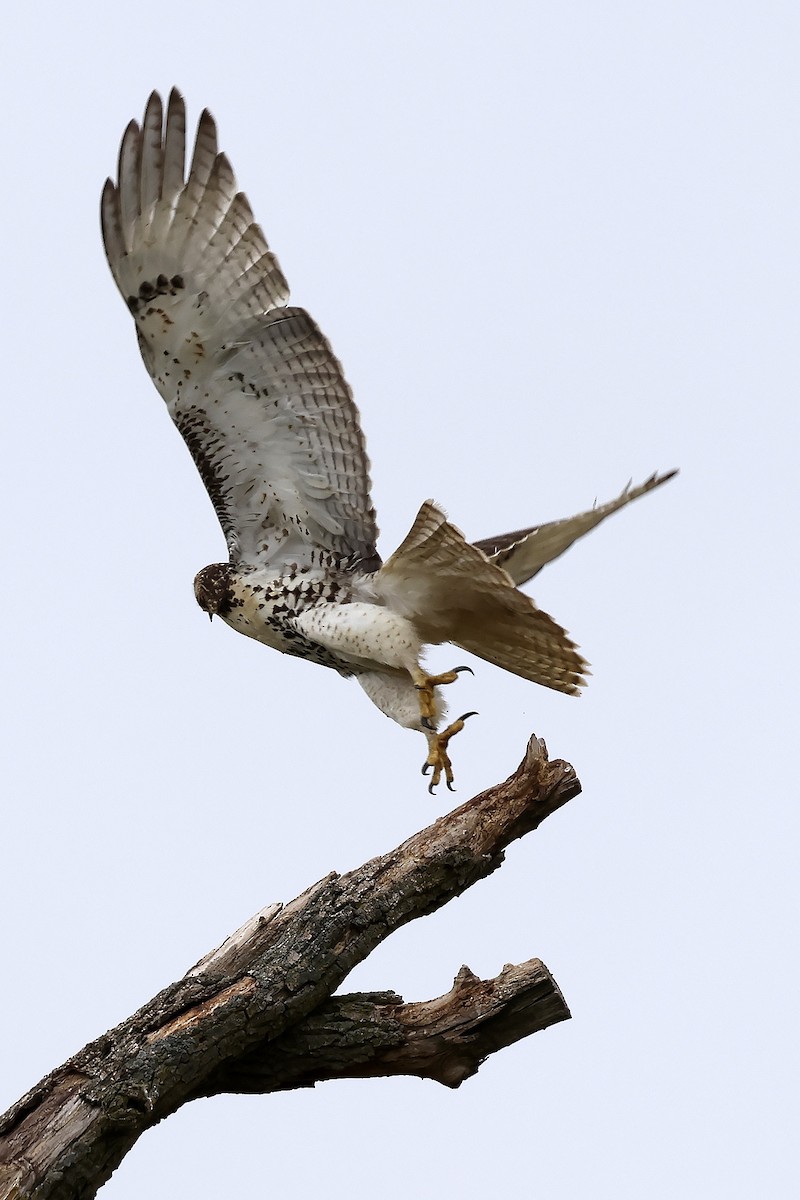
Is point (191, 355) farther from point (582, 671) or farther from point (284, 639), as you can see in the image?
point (582, 671)

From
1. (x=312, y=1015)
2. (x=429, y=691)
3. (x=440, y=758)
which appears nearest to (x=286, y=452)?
(x=429, y=691)

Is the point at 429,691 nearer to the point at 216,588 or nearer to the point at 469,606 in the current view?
the point at 469,606

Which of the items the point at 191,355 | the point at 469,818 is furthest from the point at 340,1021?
the point at 191,355

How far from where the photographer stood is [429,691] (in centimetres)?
647

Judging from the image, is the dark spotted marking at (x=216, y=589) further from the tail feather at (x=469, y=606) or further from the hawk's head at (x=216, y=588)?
the tail feather at (x=469, y=606)

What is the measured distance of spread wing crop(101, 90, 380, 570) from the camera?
21.5 ft

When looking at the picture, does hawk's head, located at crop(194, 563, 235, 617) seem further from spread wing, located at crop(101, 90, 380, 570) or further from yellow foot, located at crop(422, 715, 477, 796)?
yellow foot, located at crop(422, 715, 477, 796)

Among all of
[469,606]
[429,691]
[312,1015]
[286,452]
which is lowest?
[312,1015]

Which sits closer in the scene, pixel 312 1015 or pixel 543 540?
pixel 312 1015

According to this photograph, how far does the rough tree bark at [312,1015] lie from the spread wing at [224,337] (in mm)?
1717

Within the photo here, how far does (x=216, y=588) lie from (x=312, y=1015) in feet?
7.13

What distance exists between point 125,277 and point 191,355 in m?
0.43

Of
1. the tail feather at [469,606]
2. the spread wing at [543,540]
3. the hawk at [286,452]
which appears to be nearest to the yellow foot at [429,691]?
the hawk at [286,452]

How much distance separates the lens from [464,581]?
622cm
